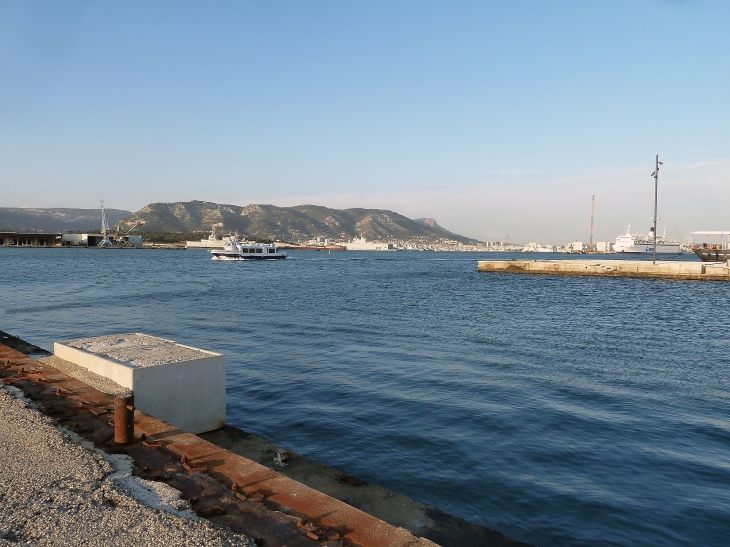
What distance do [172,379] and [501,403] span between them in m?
7.55

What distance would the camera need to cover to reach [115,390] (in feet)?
24.2

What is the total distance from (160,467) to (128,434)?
82 cm

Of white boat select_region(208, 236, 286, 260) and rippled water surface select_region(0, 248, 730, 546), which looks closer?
rippled water surface select_region(0, 248, 730, 546)

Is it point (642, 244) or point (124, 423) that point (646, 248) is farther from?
point (124, 423)

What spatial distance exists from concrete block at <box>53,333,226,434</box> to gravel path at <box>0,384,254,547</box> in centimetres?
164

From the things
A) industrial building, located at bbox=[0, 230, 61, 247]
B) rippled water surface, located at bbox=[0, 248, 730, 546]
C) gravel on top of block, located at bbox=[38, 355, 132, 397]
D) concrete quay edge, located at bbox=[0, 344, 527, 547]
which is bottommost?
rippled water surface, located at bbox=[0, 248, 730, 546]

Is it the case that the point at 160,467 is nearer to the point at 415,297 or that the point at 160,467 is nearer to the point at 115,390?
the point at 115,390

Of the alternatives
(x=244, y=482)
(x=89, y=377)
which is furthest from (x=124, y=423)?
(x=89, y=377)

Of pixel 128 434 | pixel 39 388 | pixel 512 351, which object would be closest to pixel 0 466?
pixel 128 434

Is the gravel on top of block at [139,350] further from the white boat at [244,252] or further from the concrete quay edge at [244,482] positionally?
the white boat at [244,252]

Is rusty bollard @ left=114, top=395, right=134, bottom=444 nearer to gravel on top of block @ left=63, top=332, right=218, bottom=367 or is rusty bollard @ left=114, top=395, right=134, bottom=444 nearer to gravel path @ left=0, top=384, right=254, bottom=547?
gravel path @ left=0, top=384, right=254, bottom=547

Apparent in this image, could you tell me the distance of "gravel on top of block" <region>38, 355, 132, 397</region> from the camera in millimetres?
7322

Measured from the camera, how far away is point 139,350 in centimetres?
866

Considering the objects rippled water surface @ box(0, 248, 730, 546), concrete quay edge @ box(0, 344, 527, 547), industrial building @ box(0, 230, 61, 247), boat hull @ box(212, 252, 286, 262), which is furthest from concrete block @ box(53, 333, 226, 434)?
industrial building @ box(0, 230, 61, 247)
